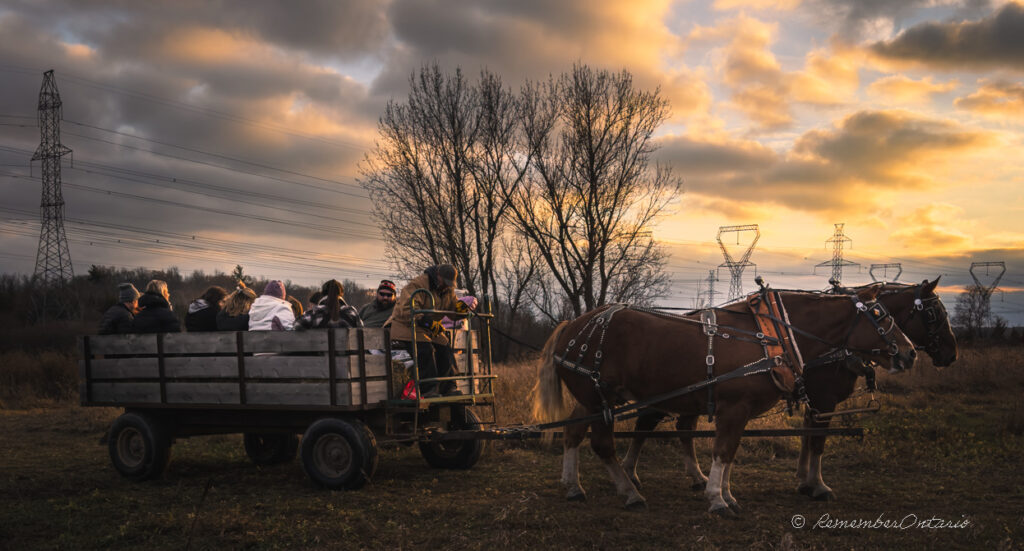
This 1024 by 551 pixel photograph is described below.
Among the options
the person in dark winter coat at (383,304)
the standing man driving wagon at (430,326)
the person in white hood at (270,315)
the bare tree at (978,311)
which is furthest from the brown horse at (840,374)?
the bare tree at (978,311)

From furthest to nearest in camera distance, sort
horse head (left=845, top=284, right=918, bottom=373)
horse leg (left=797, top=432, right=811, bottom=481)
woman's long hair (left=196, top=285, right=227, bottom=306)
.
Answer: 1. woman's long hair (left=196, top=285, right=227, bottom=306)
2. horse leg (left=797, top=432, right=811, bottom=481)
3. horse head (left=845, top=284, right=918, bottom=373)

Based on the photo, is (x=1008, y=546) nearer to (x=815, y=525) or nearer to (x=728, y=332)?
(x=815, y=525)

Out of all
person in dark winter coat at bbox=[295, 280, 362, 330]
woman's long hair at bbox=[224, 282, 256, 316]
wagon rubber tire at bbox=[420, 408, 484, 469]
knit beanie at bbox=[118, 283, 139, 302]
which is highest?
knit beanie at bbox=[118, 283, 139, 302]

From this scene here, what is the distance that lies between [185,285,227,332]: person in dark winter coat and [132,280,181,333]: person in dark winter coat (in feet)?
0.95

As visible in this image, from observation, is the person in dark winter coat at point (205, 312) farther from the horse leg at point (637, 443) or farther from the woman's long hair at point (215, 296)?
the horse leg at point (637, 443)

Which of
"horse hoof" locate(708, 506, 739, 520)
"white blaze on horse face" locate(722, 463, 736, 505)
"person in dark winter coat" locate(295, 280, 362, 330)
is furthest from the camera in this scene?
"person in dark winter coat" locate(295, 280, 362, 330)

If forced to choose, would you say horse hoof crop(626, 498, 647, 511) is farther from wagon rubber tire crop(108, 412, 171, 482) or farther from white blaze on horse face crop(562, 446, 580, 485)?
wagon rubber tire crop(108, 412, 171, 482)

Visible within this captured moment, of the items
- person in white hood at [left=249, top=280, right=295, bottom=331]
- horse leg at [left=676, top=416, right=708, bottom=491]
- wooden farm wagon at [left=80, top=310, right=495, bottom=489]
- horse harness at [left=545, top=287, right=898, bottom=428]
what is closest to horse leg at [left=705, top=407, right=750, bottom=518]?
horse harness at [left=545, top=287, right=898, bottom=428]

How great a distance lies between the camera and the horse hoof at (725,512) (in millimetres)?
5973

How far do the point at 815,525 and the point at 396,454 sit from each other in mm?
5670

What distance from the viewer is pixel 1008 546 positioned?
16.6ft

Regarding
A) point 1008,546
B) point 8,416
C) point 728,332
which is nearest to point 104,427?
point 8,416

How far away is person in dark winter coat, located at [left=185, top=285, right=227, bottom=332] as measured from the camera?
8672mm

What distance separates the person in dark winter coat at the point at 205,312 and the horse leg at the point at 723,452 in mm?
5923
